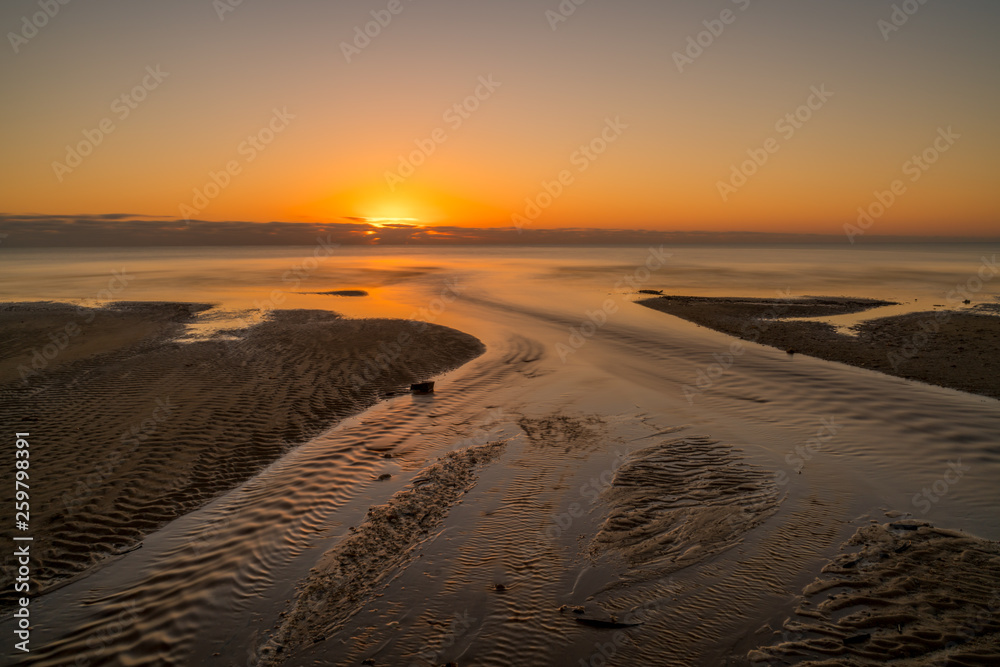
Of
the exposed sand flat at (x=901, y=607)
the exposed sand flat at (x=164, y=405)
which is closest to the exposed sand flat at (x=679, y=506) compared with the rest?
the exposed sand flat at (x=901, y=607)

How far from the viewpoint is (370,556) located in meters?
7.12

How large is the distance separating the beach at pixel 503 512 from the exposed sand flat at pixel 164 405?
83mm

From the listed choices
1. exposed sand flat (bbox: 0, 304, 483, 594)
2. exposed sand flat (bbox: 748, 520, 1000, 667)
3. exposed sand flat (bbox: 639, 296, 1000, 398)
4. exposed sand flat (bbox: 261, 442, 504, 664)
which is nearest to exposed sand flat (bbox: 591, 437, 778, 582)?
exposed sand flat (bbox: 748, 520, 1000, 667)

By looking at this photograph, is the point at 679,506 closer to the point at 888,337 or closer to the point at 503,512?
the point at 503,512

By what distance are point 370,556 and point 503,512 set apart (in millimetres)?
2283

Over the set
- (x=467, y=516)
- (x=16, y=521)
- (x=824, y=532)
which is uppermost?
(x=824, y=532)

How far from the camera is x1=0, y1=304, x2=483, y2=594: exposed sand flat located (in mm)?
8391

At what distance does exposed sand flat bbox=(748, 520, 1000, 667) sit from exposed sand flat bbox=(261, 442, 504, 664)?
179 inches

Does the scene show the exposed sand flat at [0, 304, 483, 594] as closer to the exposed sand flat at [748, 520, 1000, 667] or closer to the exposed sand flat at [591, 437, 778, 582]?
the exposed sand flat at [591, 437, 778, 582]

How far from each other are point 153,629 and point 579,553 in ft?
17.5

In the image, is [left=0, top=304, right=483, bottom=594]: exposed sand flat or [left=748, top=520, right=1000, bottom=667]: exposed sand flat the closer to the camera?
[left=748, top=520, right=1000, bottom=667]: exposed sand flat

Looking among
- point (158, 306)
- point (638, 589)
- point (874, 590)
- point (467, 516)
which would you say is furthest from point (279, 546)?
point (158, 306)

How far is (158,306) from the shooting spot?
3369 cm

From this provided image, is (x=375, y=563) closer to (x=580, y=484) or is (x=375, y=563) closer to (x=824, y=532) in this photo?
(x=580, y=484)
